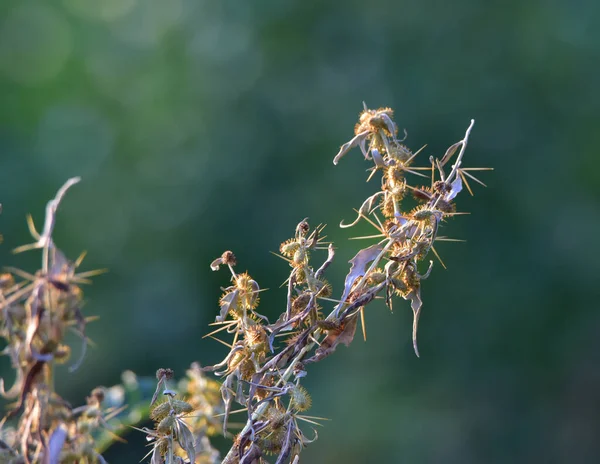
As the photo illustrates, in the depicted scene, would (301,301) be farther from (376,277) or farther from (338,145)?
(338,145)

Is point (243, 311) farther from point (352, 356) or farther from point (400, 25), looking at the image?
point (400, 25)

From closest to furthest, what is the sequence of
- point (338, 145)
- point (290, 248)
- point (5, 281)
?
point (5, 281) → point (290, 248) → point (338, 145)

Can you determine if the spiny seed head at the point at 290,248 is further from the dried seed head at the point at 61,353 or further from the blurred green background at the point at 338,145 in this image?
the blurred green background at the point at 338,145

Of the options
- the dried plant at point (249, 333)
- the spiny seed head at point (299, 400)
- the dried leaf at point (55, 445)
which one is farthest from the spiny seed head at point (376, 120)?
the dried leaf at point (55, 445)

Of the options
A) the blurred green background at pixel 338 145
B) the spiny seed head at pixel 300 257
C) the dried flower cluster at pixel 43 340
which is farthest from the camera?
the blurred green background at pixel 338 145

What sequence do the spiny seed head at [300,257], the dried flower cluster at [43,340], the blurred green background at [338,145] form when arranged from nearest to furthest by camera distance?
the dried flower cluster at [43,340] < the spiny seed head at [300,257] < the blurred green background at [338,145]

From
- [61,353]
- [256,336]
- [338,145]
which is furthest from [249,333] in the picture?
[338,145]

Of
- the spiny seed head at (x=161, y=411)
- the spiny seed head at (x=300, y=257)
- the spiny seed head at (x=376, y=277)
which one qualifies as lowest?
the spiny seed head at (x=161, y=411)

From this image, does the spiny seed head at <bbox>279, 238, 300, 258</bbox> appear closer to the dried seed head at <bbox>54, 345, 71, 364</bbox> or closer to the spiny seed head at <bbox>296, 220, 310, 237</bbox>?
the spiny seed head at <bbox>296, 220, 310, 237</bbox>
